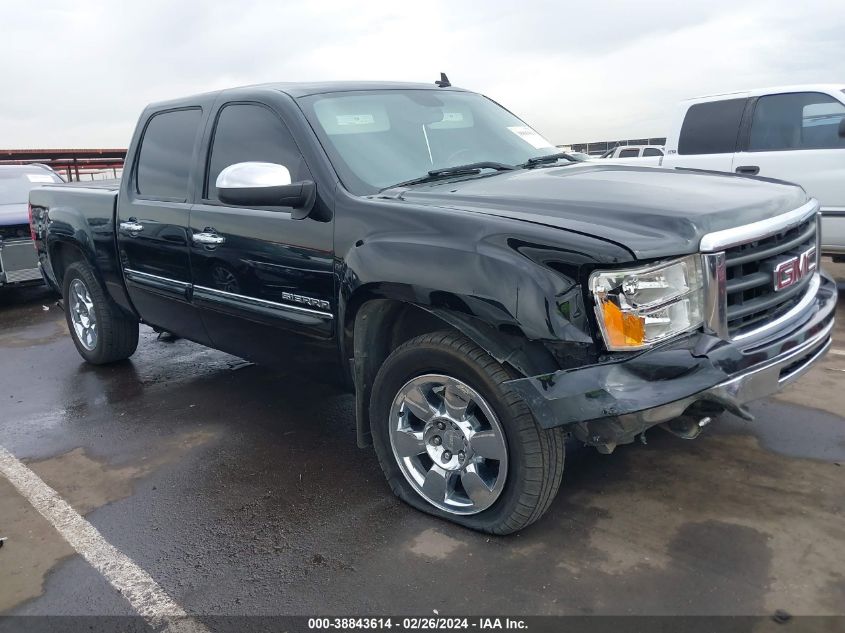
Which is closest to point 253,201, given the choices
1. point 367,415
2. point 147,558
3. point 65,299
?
point 367,415

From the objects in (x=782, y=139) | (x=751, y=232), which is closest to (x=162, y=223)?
(x=751, y=232)

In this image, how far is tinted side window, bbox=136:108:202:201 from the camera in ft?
14.0

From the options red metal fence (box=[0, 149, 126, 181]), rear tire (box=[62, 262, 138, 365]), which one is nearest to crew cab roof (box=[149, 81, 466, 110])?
rear tire (box=[62, 262, 138, 365])

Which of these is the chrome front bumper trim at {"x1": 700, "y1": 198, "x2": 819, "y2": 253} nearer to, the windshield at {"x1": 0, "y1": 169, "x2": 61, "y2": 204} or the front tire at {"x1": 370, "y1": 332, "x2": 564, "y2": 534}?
the front tire at {"x1": 370, "y1": 332, "x2": 564, "y2": 534}

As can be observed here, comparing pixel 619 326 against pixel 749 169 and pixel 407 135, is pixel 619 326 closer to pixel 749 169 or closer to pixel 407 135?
pixel 407 135

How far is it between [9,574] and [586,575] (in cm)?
227

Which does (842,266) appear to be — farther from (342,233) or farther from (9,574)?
(9,574)

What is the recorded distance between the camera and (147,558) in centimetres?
300

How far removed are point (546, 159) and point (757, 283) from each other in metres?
1.56

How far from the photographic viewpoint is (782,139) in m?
6.96

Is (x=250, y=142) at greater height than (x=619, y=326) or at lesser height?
greater

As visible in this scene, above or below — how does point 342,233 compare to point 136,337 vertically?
above

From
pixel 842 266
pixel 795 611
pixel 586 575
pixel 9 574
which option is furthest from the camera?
pixel 842 266

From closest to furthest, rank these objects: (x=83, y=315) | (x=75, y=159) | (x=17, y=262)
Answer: (x=83, y=315)
(x=17, y=262)
(x=75, y=159)
